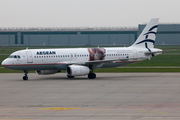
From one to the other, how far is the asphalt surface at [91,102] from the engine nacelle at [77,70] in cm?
685

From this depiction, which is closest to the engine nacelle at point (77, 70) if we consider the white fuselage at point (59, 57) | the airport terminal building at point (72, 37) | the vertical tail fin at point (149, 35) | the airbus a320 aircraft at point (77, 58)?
the airbus a320 aircraft at point (77, 58)

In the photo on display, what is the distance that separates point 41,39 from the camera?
17925cm

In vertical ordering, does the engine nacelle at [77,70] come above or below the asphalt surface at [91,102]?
above

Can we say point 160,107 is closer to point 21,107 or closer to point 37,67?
point 21,107

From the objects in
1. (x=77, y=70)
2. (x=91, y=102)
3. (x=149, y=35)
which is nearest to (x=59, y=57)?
(x=77, y=70)

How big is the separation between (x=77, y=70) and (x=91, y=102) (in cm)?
1702

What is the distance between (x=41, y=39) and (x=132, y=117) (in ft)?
533

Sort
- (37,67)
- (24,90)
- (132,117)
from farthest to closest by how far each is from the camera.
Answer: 1. (37,67)
2. (24,90)
3. (132,117)

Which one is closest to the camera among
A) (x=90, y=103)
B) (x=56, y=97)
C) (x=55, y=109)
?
(x=55, y=109)

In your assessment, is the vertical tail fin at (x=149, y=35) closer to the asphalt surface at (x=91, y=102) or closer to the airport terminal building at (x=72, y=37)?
the asphalt surface at (x=91, y=102)

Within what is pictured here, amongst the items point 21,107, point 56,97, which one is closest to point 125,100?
point 56,97

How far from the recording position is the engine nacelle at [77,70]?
41.9m

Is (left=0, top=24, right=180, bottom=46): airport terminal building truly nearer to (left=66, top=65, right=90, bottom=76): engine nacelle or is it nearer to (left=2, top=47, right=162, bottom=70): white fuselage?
(left=2, top=47, right=162, bottom=70): white fuselage

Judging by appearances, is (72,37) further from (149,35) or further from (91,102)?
(91,102)
